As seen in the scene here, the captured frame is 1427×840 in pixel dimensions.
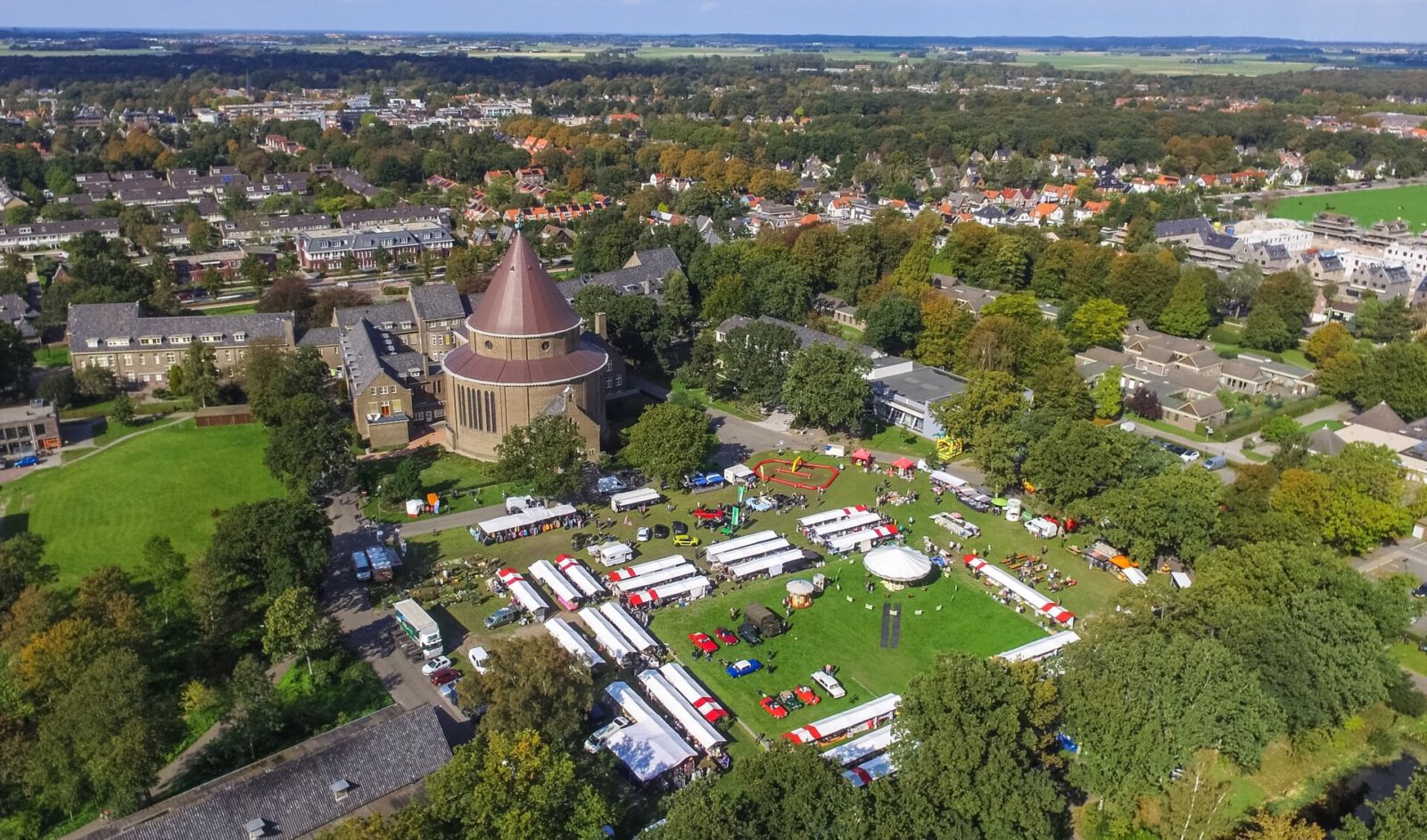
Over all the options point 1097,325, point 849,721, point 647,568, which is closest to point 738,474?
point 647,568

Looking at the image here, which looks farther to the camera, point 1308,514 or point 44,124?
point 44,124

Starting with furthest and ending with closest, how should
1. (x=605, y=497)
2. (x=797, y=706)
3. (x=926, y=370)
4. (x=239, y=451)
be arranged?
1. (x=926, y=370)
2. (x=239, y=451)
3. (x=605, y=497)
4. (x=797, y=706)

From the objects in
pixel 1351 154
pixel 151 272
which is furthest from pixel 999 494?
pixel 1351 154

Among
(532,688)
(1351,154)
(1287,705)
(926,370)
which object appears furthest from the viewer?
(1351,154)

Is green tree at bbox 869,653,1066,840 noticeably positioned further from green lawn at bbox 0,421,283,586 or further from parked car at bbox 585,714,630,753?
green lawn at bbox 0,421,283,586

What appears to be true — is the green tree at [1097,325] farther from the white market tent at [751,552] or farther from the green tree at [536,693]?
the green tree at [536,693]

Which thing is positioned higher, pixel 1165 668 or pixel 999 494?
pixel 1165 668

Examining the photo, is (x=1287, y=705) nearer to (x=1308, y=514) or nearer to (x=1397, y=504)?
(x=1308, y=514)

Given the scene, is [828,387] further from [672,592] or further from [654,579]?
[672,592]
